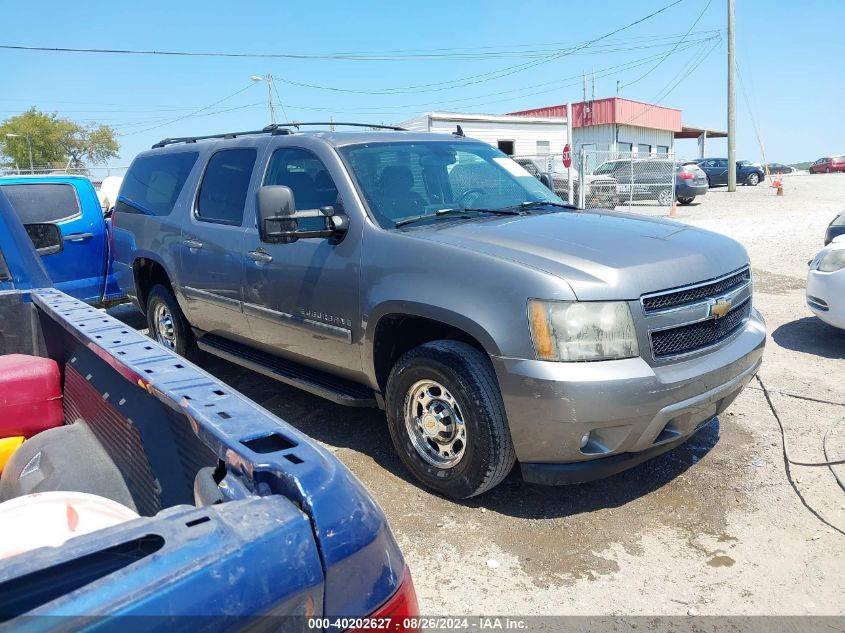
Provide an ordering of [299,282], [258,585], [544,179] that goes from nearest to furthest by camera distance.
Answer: [258,585] → [299,282] → [544,179]

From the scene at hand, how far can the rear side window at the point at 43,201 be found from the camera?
282 inches

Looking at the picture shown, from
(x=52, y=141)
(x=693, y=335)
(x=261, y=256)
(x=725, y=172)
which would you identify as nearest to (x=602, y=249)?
(x=693, y=335)

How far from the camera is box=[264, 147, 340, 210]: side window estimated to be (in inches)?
161

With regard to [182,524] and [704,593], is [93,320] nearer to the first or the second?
[182,524]

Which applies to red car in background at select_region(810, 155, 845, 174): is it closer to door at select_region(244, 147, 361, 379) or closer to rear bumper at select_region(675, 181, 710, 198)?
rear bumper at select_region(675, 181, 710, 198)

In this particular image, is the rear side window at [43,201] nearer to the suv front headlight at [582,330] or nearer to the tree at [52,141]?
the suv front headlight at [582,330]

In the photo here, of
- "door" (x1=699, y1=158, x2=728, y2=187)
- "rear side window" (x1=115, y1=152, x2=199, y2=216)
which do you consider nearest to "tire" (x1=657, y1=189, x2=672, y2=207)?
"door" (x1=699, y1=158, x2=728, y2=187)

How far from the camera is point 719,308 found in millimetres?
3297

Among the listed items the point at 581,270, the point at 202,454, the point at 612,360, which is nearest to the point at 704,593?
the point at 612,360

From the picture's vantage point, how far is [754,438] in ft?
13.6

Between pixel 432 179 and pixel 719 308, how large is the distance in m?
1.87

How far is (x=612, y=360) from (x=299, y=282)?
198 cm

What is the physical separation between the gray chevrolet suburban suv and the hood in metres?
0.01

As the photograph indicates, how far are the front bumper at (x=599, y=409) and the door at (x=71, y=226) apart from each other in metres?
5.92
